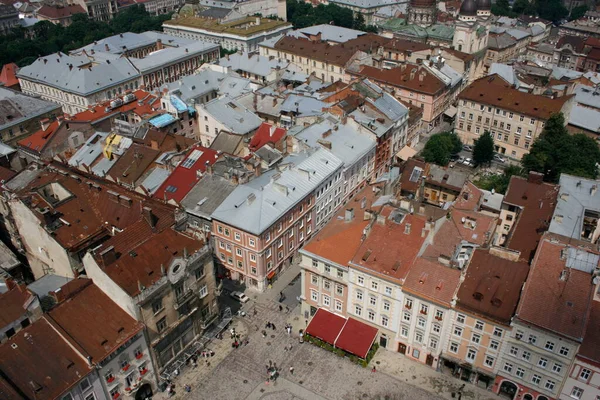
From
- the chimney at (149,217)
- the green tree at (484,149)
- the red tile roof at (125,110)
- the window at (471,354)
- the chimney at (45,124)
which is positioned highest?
the chimney at (149,217)

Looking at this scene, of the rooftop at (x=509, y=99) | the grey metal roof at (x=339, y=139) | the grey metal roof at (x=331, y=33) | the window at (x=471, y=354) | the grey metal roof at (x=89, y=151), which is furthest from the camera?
the grey metal roof at (x=331, y=33)

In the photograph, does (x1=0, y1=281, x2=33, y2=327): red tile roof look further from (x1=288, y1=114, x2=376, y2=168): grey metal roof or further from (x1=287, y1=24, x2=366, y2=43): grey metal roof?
(x1=287, y1=24, x2=366, y2=43): grey metal roof

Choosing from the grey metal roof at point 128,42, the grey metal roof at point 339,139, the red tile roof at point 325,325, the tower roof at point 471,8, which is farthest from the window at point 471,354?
the tower roof at point 471,8

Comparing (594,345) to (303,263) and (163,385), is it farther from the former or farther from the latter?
(163,385)

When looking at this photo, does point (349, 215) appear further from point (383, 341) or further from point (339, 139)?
point (339, 139)

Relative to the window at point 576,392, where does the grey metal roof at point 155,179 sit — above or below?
above

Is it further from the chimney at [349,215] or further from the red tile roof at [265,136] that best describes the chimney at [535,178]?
the red tile roof at [265,136]

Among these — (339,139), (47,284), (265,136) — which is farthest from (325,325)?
(265,136)

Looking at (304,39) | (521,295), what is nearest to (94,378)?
(521,295)
